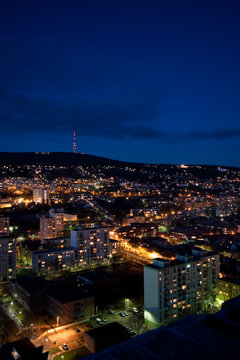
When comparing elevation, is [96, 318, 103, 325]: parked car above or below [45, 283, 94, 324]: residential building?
below

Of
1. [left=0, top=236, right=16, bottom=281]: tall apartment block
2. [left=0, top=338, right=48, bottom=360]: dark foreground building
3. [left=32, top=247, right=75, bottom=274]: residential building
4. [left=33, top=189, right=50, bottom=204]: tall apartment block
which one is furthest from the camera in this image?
[left=33, top=189, right=50, bottom=204]: tall apartment block

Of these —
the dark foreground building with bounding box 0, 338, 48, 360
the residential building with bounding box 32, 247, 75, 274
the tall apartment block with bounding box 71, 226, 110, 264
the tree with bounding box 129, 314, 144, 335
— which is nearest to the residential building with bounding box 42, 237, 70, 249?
the tall apartment block with bounding box 71, 226, 110, 264

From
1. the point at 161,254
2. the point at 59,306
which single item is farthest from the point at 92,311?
the point at 161,254

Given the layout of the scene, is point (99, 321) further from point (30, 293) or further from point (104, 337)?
point (30, 293)

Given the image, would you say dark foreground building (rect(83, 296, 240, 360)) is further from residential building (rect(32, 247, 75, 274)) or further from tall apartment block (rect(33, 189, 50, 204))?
tall apartment block (rect(33, 189, 50, 204))

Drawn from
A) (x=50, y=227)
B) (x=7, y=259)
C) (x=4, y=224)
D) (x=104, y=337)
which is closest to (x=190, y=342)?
(x=104, y=337)

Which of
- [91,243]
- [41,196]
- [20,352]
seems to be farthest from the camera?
[41,196]
